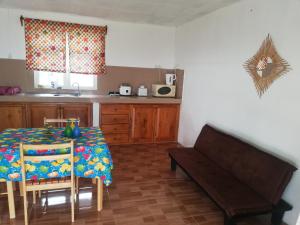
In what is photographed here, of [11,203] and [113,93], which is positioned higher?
[113,93]

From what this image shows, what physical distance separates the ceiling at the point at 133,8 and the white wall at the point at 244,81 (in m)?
0.25

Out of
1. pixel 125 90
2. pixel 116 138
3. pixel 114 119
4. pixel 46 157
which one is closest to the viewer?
pixel 46 157

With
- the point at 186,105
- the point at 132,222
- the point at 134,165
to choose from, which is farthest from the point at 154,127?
the point at 132,222

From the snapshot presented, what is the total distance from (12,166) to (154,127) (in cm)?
280

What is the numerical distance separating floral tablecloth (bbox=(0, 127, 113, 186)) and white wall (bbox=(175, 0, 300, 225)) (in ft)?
5.66

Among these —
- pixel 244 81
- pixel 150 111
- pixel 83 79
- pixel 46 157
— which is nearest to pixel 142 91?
pixel 150 111

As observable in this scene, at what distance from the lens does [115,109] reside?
4152 millimetres

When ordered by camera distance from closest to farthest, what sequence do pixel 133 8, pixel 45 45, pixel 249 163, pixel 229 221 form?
1. pixel 229 221
2. pixel 249 163
3. pixel 133 8
4. pixel 45 45

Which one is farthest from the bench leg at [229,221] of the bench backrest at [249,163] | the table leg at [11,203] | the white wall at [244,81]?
the table leg at [11,203]

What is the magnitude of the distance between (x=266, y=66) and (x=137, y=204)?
2.06 metres

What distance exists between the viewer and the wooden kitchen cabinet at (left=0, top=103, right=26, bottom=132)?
3.72 metres

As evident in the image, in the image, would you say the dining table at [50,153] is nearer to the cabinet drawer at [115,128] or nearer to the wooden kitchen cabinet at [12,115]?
the wooden kitchen cabinet at [12,115]

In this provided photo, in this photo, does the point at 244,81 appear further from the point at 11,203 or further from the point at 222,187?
the point at 11,203

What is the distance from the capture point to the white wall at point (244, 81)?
217 centimetres
